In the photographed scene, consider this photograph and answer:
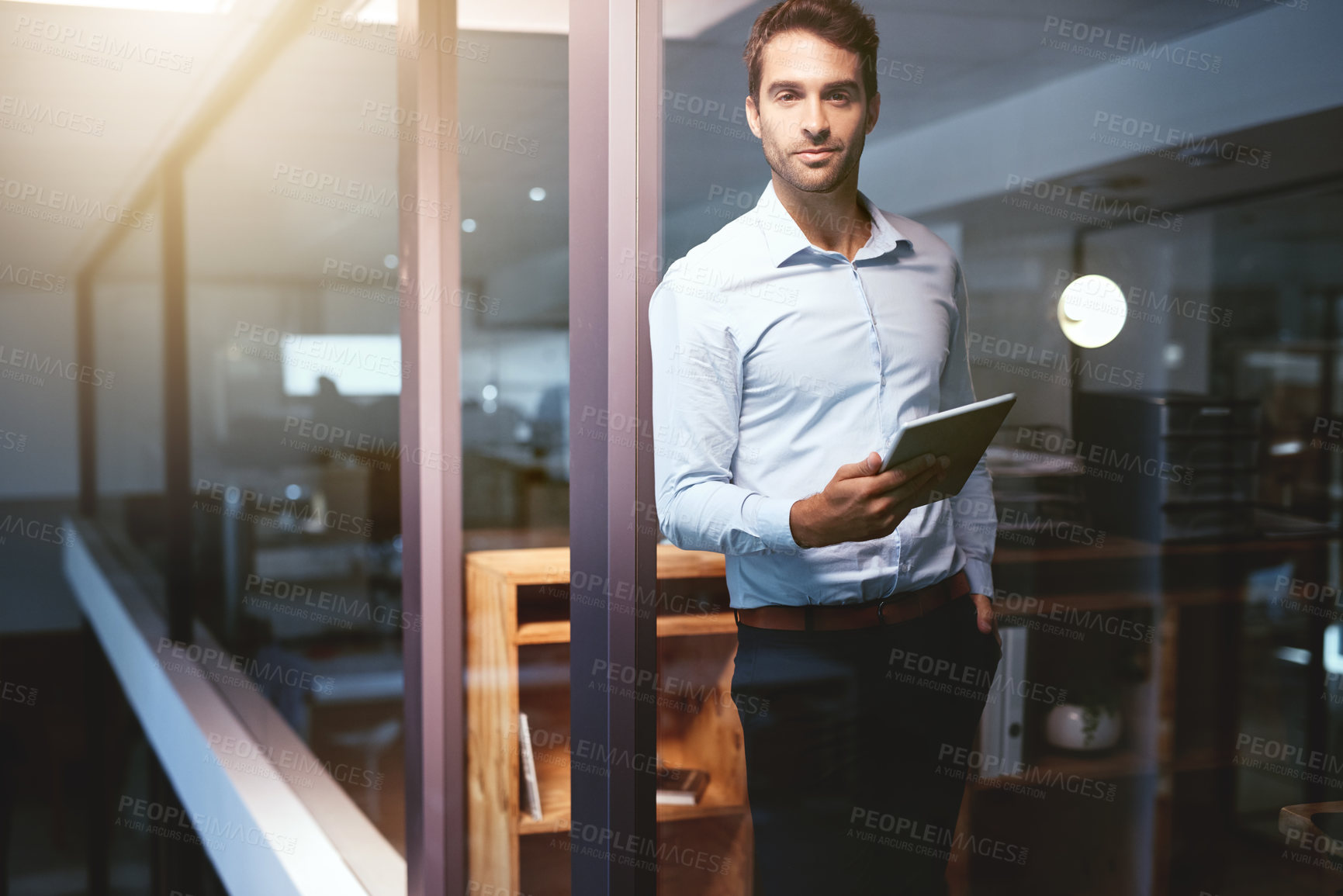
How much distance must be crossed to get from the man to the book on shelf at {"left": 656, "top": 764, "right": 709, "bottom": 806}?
0.50 m

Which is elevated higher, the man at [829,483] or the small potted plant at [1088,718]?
the man at [829,483]

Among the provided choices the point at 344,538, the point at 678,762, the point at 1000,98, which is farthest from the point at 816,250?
the point at 344,538

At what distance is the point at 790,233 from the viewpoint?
1.29m

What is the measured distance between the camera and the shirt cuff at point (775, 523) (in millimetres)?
1263

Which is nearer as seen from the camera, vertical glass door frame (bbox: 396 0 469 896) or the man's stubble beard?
Result: the man's stubble beard

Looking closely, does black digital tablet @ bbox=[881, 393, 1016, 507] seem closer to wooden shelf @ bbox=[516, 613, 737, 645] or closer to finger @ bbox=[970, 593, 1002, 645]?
finger @ bbox=[970, 593, 1002, 645]

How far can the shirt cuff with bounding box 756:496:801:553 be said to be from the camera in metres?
1.26

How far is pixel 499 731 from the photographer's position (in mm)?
2270

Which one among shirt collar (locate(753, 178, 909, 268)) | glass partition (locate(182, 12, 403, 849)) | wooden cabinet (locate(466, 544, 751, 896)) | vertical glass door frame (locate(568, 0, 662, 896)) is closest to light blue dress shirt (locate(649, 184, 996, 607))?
shirt collar (locate(753, 178, 909, 268))

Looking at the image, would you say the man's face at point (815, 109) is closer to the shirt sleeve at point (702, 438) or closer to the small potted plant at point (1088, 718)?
the shirt sleeve at point (702, 438)

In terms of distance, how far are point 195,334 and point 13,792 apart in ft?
15.4

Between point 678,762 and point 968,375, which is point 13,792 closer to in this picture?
point 678,762

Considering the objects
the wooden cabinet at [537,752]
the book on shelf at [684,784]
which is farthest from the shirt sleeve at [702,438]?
the book on shelf at [684,784]

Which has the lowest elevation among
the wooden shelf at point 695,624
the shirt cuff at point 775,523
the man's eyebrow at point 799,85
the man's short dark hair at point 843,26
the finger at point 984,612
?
the wooden shelf at point 695,624
